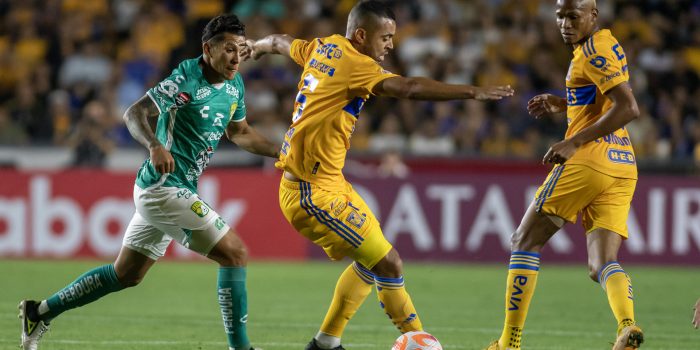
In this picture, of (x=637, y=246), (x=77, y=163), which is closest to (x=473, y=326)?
(x=637, y=246)

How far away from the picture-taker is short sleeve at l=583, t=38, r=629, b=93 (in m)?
6.82

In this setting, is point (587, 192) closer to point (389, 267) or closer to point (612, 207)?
point (612, 207)

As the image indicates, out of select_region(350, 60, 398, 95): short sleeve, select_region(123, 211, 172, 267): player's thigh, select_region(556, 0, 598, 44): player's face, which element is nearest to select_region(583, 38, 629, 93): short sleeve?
select_region(556, 0, 598, 44): player's face

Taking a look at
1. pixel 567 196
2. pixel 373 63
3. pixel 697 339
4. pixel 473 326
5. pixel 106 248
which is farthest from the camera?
pixel 106 248

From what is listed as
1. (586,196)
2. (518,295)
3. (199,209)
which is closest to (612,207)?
(586,196)

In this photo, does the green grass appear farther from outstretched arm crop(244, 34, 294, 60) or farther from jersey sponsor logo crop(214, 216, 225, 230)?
outstretched arm crop(244, 34, 294, 60)

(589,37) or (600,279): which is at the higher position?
(589,37)

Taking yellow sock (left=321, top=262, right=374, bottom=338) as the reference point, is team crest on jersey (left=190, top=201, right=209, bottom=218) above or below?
above

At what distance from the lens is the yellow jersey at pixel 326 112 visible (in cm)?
676

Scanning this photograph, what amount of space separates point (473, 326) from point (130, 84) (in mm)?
9910

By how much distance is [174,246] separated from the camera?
15.2 metres

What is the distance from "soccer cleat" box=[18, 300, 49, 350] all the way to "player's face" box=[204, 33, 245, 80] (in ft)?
6.58

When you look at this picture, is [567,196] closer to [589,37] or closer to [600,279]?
[600,279]

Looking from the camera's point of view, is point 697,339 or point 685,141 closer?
point 697,339
